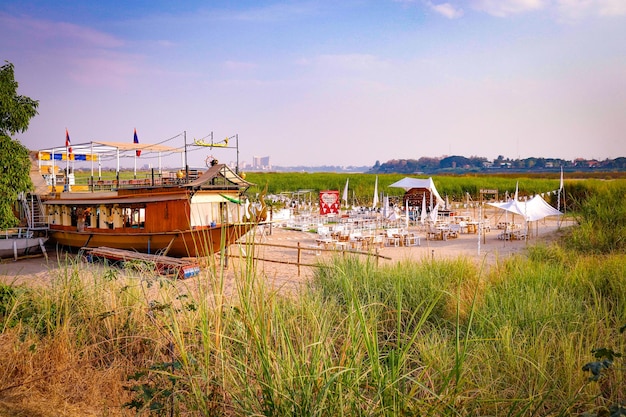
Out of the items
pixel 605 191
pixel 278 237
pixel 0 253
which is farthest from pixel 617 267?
pixel 0 253

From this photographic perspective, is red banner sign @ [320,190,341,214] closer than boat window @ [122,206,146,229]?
No

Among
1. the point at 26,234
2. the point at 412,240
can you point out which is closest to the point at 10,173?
the point at 26,234

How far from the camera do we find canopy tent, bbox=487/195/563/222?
1738 centimetres

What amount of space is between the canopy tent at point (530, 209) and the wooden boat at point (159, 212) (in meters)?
9.64

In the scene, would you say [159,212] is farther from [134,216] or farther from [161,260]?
[161,260]

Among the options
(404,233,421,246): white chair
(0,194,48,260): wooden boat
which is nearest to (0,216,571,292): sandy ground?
(404,233,421,246): white chair

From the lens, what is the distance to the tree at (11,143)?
11.2 metres

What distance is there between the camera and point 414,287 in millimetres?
6621

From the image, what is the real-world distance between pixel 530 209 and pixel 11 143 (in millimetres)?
16294

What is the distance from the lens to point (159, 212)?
13422 millimetres

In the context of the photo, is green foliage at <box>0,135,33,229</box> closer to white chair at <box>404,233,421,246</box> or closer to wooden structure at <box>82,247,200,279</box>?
wooden structure at <box>82,247,200,279</box>

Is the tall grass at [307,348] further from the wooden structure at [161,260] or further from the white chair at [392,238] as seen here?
the white chair at [392,238]

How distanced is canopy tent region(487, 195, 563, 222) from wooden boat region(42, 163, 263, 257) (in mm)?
9637

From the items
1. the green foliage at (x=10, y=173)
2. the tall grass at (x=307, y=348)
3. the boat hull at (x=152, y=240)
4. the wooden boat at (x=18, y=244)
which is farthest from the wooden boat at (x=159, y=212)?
the tall grass at (x=307, y=348)
